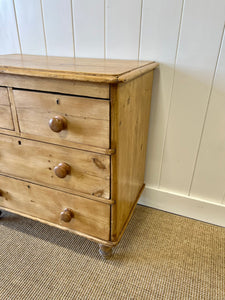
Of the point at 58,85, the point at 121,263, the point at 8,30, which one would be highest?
the point at 8,30

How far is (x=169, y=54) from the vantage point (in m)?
1.00

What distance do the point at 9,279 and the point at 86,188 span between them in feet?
1.67

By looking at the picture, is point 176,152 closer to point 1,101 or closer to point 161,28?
point 161,28

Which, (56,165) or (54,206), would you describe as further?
(54,206)

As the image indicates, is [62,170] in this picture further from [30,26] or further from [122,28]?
[30,26]

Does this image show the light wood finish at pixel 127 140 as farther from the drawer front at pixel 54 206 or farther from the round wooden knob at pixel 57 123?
the round wooden knob at pixel 57 123

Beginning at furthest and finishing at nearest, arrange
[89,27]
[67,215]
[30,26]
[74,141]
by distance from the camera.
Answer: [30,26], [89,27], [67,215], [74,141]

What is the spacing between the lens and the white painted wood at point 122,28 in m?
0.99

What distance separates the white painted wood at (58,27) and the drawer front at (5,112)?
0.48m

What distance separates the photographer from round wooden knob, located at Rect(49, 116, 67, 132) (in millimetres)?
759

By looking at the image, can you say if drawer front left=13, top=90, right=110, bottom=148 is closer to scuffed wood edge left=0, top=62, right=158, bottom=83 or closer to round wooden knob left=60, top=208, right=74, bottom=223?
scuffed wood edge left=0, top=62, right=158, bottom=83

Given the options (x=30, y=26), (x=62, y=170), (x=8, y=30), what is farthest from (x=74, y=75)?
(x=8, y=30)

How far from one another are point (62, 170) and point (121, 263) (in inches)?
20.3

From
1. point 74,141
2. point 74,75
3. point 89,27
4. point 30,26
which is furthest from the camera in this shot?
point 30,26
